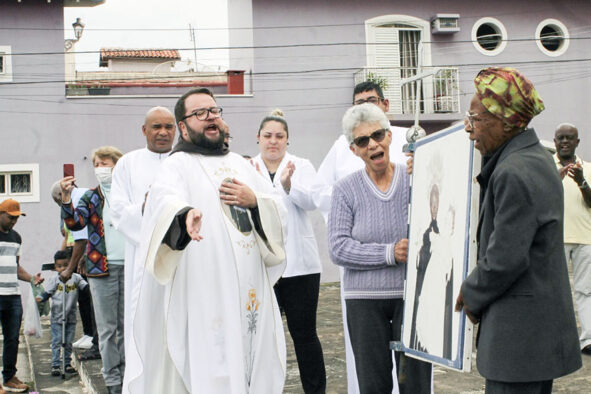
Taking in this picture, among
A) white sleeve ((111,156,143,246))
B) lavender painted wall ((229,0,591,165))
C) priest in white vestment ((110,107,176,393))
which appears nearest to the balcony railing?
lavender painted wall ((229,0,591,165))

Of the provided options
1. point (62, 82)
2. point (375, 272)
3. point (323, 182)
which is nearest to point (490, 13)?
point (62, 82)

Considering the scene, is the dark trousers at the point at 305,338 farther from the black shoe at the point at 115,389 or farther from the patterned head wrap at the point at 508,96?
the patterned head wrap at the point at 508,96

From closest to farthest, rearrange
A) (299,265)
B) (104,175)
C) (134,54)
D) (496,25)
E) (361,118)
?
(361,118), (299,265), (104,175), (496,25), (134,54)

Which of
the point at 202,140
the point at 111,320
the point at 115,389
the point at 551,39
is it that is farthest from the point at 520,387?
the point at 551,39

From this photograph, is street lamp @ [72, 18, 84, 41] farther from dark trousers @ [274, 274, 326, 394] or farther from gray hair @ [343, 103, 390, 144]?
gray hair @ [343, 103, 390, 144]

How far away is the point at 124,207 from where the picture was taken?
18.3ft

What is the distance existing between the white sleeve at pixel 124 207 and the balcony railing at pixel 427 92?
588 inches

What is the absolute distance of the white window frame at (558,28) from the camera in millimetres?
21312

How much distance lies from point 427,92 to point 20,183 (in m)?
10.8

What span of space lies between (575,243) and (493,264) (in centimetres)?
505

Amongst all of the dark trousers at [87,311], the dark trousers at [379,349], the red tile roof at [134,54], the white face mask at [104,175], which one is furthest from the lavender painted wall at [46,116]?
the dark trousers at [379,349]

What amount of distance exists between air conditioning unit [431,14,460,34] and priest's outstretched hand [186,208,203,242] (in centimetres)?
1790

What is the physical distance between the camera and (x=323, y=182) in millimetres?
5781

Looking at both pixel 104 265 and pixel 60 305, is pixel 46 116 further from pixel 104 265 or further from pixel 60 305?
pixel 104 265
